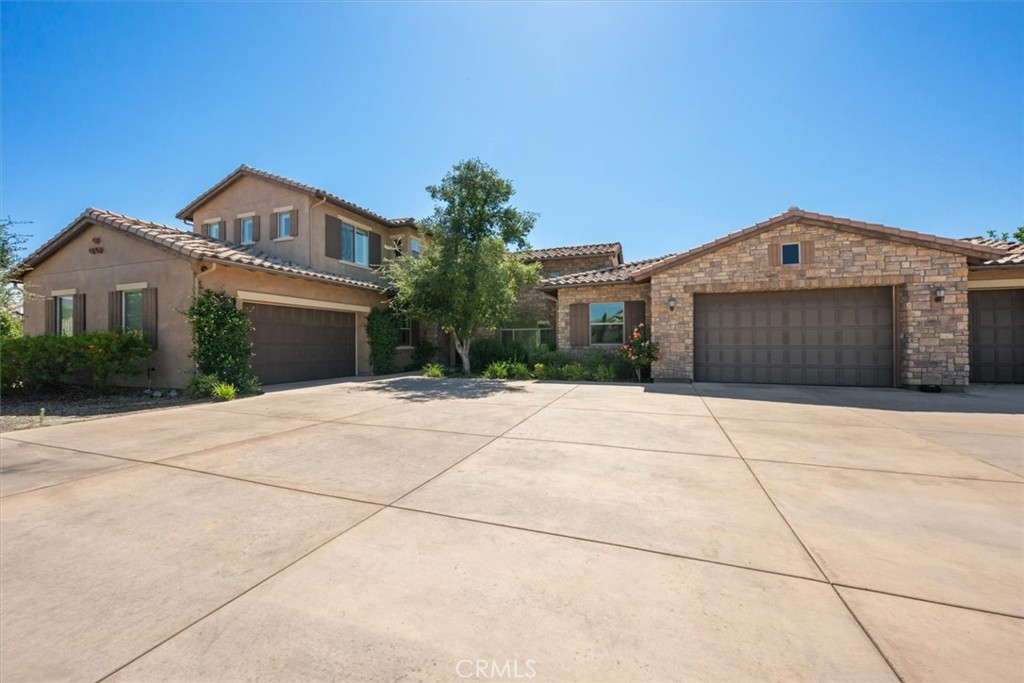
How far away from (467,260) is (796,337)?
10.4 m

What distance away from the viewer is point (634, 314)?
45.6 feet

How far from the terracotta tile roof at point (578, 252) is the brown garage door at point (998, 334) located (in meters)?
11.8

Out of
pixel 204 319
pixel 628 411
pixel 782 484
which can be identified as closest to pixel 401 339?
pixel 204 319

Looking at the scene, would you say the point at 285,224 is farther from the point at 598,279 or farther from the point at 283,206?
the point at 598,279

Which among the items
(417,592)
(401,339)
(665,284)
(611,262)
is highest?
(611,262)

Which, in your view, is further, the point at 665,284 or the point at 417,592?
the point at 665,284

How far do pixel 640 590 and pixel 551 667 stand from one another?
2.64ft

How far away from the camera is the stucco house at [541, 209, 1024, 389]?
33.4 feet

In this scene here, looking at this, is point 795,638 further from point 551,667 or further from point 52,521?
point 52,521

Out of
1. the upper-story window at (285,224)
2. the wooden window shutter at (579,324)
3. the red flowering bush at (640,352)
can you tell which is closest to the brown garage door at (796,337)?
the red flowering bush at (640,352)

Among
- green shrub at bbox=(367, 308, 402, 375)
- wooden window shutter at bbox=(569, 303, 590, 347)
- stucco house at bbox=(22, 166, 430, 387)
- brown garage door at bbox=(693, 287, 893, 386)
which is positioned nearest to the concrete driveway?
brown garage door at bbox=(693, 287, 893, 386)

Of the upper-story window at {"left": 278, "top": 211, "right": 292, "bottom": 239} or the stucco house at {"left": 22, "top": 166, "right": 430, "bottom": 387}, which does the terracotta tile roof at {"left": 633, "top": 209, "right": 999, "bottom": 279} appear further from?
the upper-story window at {"left": 278, "top": 211, "right": 292, "bottom": 239}

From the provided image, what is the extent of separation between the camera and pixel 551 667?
177cm

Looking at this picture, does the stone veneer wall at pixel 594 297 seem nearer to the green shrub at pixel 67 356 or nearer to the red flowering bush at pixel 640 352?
the red flowering bush at pixel 640 352
